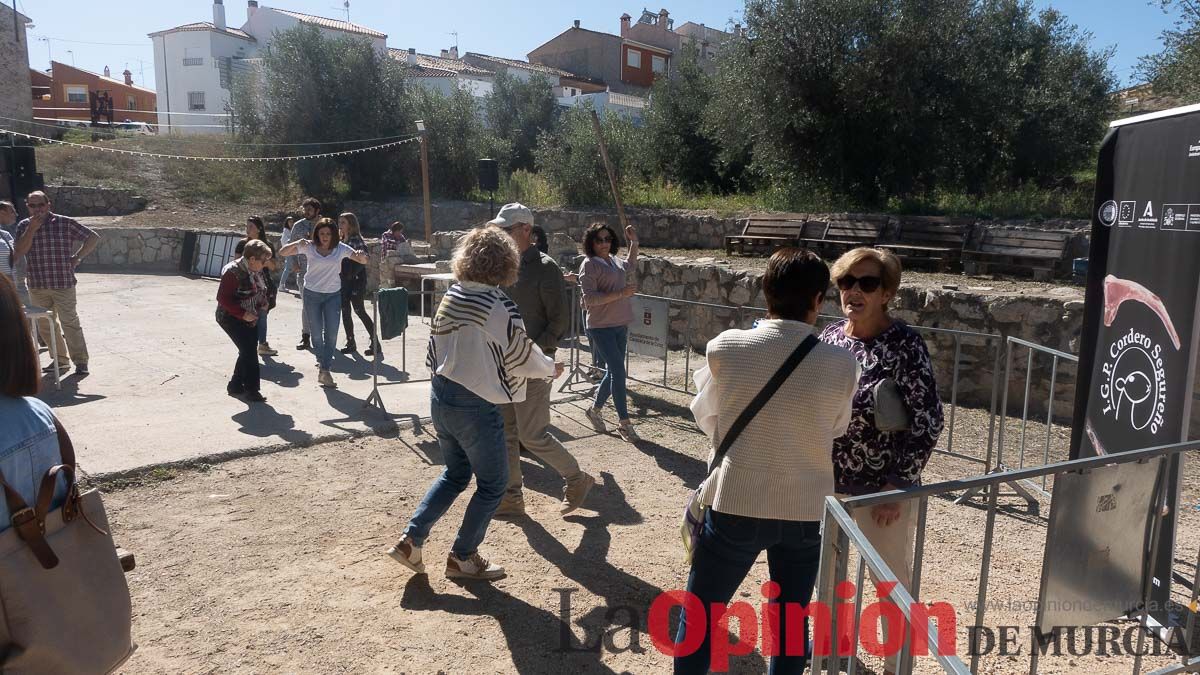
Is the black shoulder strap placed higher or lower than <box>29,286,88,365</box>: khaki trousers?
higher

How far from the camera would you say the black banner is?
3.33m

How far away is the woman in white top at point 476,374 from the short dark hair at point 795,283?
4.58 feet

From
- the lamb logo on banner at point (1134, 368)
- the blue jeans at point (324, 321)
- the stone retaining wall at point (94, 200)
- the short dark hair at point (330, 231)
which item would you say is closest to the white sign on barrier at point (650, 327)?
the blue jeans at point (324, 321)

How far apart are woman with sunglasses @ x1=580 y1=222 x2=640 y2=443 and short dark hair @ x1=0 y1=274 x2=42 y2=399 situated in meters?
4.25

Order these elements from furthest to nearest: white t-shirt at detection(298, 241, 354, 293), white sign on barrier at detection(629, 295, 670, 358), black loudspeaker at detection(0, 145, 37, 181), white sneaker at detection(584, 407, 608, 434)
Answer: black loudspeaker at detection(0, 145, 37, 181), white t-shirt at detection(298, 241, 354, 293), white sign on barrier at detection(629, 295, 670, 358), white sneaker at detection(584, 407, 608, 434)

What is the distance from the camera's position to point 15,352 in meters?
1.94

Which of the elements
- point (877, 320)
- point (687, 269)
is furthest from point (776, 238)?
point (877, 320)

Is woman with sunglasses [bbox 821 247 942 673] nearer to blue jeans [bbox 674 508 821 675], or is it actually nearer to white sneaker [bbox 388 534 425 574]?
blue jeans [bbox 674 508 821 675]

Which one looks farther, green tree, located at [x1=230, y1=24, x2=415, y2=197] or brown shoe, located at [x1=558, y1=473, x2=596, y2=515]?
green tree, located at [x1=230, y1=24, x2=415, y2=197]

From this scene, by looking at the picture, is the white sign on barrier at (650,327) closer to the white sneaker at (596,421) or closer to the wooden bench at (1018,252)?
the white sneaker at (596,421)

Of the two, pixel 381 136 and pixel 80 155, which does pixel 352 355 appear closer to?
pixel 381 136

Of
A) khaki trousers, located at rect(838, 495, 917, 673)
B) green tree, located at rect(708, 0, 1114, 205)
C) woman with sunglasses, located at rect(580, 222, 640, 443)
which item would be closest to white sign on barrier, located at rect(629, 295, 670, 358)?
woman with sunglasses, located at rect(580, 222, 640, 443)

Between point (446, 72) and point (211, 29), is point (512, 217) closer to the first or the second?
point (446, 72)

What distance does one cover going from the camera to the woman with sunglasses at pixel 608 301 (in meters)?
6.02
